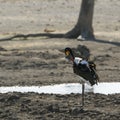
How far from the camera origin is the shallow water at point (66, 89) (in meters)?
12.1

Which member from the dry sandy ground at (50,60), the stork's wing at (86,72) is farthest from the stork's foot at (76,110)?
the stork's wing at (86,72)

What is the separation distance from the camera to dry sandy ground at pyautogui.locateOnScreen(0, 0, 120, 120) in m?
9.62

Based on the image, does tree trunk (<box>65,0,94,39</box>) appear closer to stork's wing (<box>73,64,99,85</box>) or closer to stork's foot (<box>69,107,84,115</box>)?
stork's foot (<box>69,107,84,115</box>)

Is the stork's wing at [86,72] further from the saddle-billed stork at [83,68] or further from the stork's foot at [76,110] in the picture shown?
the stork's foot at [76,110]

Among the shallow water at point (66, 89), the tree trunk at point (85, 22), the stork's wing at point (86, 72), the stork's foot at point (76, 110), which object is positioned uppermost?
the stork's wing at point (86, 72)

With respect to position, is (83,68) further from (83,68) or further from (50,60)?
(50,60)

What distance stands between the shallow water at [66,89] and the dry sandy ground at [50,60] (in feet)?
1.34

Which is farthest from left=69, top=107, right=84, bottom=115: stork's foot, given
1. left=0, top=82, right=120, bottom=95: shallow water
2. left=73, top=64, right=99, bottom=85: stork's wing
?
left=0, top=82, right=120, bottom=95: shallow water

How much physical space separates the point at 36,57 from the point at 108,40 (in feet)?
15.5

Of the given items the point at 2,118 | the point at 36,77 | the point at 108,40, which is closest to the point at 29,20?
the point at 108,40

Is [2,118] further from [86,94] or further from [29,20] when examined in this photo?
[29,20]

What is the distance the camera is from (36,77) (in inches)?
545

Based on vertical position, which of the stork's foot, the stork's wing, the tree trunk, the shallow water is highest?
the stork's wing

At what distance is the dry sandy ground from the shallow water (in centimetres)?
41
